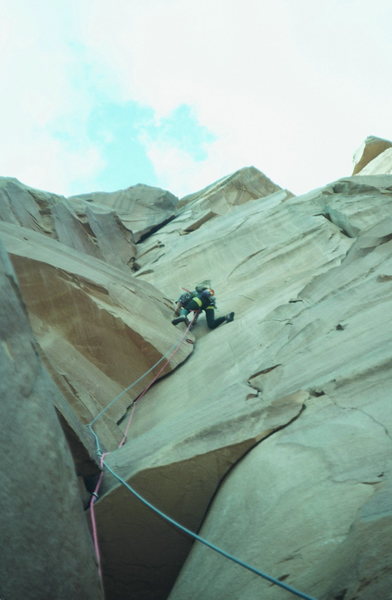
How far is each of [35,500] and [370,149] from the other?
1941 centimetres

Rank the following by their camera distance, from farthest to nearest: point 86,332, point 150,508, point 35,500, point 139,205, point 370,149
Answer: point 370,149, point 139,205, point 86,332, point 150,508, point 35,500

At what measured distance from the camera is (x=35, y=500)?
2043 millimetres

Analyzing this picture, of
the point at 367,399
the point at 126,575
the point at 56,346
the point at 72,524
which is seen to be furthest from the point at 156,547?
the point at 56,346

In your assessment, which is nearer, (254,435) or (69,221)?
(254,435)

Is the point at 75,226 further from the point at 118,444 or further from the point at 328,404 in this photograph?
the point at 328,404

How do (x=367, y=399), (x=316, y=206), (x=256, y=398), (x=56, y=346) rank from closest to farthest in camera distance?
(x=367, y=399) → (x=256, y=398) → (x=56, y=346) → (x=316, y=206)

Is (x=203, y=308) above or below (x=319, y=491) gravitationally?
above

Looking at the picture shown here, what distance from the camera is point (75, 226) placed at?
461 inches

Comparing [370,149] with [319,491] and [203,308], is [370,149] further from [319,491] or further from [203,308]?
[319,491]

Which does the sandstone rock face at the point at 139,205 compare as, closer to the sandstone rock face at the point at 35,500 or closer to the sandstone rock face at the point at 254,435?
the sandstone rock face at the point at 254,435

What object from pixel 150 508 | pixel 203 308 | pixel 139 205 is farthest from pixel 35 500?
pixel 139 205

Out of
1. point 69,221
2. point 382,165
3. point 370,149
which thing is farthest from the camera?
point 370,149

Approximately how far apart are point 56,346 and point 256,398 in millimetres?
2314

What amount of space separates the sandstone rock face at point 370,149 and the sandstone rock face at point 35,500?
18.8m
